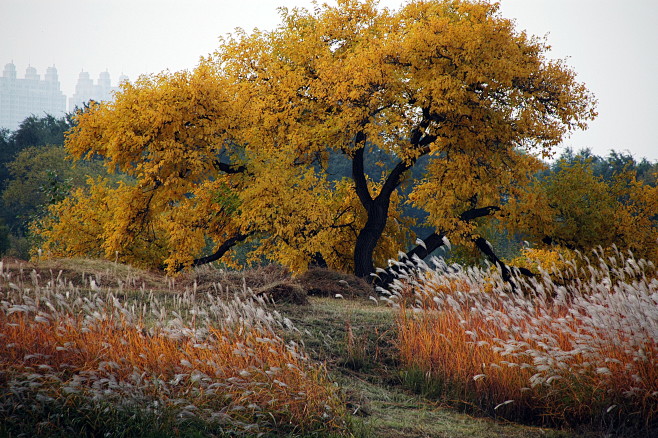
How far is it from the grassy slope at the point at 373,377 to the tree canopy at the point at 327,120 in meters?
4.77


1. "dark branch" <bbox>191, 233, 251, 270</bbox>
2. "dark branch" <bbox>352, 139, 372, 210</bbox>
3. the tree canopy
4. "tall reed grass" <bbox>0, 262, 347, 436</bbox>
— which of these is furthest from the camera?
"dark branch" <bbox>191, 233, 251, 270</bbox>

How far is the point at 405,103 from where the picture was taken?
15.1m

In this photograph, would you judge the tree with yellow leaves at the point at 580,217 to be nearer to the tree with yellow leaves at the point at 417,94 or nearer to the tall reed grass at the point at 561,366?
the tree with yellow leaves at the point at 417,94

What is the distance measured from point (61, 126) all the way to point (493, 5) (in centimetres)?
4438

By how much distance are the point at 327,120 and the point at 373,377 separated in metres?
9.58

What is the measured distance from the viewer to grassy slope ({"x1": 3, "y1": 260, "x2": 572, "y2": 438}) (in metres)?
5.70

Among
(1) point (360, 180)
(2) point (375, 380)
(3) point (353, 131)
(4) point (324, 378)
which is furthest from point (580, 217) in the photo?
(4) point (324, 378)

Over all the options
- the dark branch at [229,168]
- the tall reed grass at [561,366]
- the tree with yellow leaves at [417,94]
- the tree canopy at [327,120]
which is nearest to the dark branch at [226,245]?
the tree canopy at [327,120]

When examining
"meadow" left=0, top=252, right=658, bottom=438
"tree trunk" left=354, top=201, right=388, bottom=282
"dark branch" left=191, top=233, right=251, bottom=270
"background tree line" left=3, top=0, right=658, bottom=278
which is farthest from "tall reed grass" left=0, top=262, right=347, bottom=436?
"dark branch" left=191, top=233, right=251, bottom=270

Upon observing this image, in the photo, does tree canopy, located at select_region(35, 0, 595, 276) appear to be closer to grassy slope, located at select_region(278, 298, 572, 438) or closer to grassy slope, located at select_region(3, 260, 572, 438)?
grassy slope, located at select_region(3, 260, 572, 438)

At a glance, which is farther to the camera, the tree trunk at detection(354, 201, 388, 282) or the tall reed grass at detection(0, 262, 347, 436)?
the tree trunk at detection(354, 201, 388, 282)

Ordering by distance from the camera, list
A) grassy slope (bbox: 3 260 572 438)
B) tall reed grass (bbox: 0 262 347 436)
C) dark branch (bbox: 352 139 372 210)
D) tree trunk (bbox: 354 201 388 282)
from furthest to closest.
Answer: dark branch (bbox: 352 139 372 210) → tree trunk (bbox: 354 201 388 282) → grassy slope (bbox: 3 260 572 438) → tall reed grass (bbox: 0 262 347 436)

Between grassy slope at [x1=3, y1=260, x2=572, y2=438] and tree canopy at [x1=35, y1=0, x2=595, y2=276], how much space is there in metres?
4.77

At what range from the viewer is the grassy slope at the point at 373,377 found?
570cm
